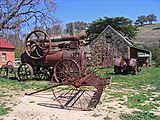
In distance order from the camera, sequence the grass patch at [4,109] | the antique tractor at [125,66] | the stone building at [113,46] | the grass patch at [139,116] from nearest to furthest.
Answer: the grass patch at [139,116] → the grass patch at [4,109] → the antique tractor at [125,66] → the stone building at [113,46]

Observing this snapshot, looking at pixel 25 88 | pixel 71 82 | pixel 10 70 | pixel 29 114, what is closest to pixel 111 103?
pixel 71 82

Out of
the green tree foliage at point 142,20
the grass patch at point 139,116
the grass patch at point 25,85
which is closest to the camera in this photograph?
the grass patch at point 139,116

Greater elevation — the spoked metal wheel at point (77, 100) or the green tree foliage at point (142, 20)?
the green tree foliage at point (142, 20)

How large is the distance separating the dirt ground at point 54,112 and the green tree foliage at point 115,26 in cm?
3828

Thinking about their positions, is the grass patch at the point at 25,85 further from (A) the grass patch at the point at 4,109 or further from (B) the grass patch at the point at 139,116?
(B) the grass patch at the point at 139,116

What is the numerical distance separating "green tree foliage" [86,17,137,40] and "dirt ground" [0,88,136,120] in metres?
38.3

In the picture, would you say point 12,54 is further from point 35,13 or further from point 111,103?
point 111,103

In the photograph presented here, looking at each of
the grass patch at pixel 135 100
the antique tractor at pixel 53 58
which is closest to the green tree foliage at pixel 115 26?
the antique tractor at pixel 53 58

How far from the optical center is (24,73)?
1773 centimetres

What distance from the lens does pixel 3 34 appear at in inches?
842

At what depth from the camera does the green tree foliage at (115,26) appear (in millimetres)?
48844

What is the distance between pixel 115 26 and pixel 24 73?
3416 cm

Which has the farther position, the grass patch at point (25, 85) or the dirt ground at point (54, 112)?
the grass patch at point (25, 85)

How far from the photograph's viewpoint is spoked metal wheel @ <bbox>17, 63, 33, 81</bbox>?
17.3m
